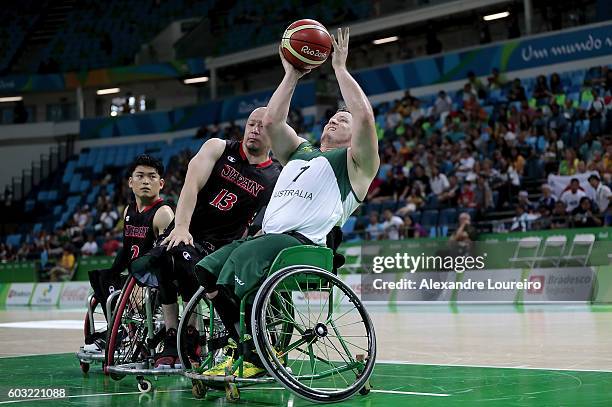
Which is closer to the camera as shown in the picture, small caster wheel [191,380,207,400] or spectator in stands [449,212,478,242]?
small caster wheel [191,380,207,400]

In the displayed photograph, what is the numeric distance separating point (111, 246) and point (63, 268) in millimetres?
1425

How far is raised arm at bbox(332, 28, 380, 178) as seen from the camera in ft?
17.4

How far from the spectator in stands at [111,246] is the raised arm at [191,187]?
18434mm

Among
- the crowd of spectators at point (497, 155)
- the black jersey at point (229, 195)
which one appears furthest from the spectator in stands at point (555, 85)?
the black jersey at point (229, 195)

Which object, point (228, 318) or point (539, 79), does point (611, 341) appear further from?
point (539, 79)

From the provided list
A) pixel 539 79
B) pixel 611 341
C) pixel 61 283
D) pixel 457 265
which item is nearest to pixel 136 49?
pixel 61 283

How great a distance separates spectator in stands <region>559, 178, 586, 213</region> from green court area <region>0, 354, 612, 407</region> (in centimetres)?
1099

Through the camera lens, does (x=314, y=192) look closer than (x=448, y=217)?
Yes

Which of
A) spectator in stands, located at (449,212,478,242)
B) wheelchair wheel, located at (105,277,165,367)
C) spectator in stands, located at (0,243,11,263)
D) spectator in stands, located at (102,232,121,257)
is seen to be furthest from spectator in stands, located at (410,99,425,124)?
wheelchair wheel, located at (105,277,165,367)

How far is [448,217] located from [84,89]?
26.1 metres

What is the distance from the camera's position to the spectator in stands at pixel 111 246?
24922mm

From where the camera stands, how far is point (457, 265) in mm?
17016

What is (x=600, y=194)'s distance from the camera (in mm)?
16984

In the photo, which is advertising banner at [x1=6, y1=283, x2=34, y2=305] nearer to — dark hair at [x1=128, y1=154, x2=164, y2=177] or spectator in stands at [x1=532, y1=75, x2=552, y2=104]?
spectator in stands at [x1=532, y1=75, x2=552, y2=104]
